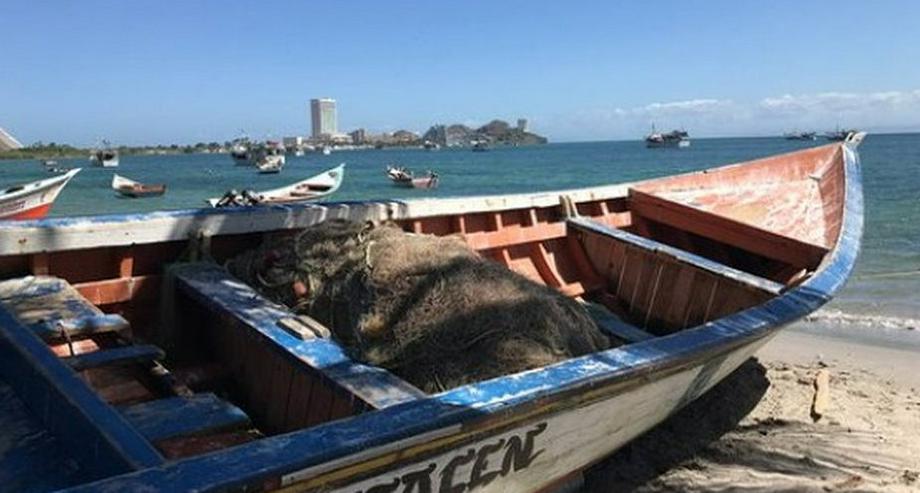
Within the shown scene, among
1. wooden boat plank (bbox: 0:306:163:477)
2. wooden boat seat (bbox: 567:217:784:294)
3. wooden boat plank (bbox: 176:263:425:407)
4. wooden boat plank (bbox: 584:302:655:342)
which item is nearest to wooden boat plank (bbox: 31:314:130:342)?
wooden boat plank (bbox: 0:306:163:477)

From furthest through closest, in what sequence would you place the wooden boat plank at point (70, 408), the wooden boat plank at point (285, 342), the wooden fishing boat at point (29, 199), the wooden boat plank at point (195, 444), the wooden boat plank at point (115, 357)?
the wooden fishing boat at point (29, 199) → the wooden boat plank at point (115, 357) → the wooden boat plank at point (285, 342) → the wooden boat plank at point (195, 444) → the wooden boat plank at point (70, 408)

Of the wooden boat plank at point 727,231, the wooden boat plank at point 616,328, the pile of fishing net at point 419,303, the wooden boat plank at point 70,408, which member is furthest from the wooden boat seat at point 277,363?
the wooden boat plank at point 727,231

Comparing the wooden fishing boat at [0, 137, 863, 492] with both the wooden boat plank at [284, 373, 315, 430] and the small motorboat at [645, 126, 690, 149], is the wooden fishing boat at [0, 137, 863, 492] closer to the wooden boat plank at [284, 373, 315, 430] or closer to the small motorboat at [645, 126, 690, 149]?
the wooden boat plank at [284, 373, 315, 430]

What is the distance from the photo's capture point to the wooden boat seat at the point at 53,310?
3.70 metres

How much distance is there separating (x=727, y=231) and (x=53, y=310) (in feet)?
19.1

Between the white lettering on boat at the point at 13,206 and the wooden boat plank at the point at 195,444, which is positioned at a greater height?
the wooden boat plank at the point at 195,444

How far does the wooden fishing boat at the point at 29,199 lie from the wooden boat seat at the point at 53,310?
16.2m

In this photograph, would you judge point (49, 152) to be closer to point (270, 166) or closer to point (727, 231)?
point (270, 166)

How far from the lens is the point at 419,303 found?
4234mm

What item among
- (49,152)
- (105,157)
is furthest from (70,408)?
(49,152)

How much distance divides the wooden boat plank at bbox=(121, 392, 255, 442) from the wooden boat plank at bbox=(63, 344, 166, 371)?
313mm

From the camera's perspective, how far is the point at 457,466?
8.89 ft

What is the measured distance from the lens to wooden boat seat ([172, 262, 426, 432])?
3330mm

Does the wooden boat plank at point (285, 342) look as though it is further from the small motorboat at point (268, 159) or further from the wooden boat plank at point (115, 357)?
the small motorboat at point (268, 159)
